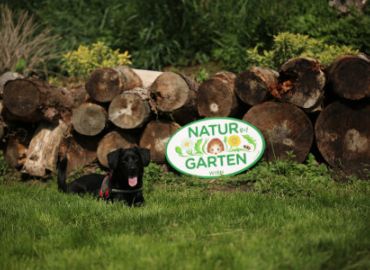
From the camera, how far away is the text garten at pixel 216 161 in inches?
283

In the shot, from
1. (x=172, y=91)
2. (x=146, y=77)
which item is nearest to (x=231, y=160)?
(x=172, y=91)

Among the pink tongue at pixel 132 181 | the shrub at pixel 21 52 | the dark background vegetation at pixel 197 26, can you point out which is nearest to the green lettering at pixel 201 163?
the pink tongue at pixel 132 181

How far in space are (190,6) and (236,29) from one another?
54.3 inches

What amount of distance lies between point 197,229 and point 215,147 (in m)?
3.09

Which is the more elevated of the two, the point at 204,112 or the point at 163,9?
the point at 163,9

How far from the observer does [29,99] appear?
7.56 metres

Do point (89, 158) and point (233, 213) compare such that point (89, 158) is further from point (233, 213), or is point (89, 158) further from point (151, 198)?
point (233, 213)

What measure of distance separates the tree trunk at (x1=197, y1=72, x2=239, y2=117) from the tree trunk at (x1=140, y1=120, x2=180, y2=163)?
0.48 metres

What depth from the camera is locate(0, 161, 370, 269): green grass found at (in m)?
3.54

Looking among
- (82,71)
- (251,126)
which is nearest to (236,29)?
(82,71)

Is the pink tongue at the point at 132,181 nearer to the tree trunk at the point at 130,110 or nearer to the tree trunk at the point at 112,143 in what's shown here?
the tree trunk at the point at 130,110

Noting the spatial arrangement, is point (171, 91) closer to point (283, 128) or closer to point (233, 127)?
point (233, 127)

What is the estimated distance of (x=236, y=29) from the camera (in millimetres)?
10422

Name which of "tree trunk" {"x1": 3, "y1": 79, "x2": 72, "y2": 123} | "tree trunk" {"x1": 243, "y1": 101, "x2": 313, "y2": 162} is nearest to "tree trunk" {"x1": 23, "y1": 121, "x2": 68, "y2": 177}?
"tree trunk" {"x1": 3, "y1": 79, "x2": 72, "y2": 123}
